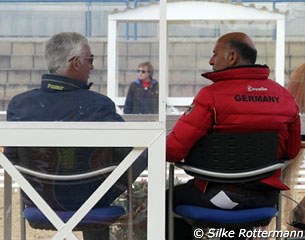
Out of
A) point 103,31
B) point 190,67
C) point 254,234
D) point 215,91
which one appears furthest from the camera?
point 190,67

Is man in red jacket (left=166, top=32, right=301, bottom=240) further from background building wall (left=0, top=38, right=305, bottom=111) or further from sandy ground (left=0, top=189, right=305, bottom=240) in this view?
sandy ground (left=0, top=189, right=305, bottom=240)

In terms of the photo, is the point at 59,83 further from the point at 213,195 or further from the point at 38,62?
the point at 213,195

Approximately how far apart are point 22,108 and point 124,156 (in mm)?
459

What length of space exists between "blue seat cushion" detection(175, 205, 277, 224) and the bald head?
0.68m

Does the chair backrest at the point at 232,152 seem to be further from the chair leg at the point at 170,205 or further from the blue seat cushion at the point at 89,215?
the blue seat cushion at the point at 89,215

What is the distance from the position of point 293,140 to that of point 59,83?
1180mm

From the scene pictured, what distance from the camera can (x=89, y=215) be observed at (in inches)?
130

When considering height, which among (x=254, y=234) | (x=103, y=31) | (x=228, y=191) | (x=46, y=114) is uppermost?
(x=103, y=31)

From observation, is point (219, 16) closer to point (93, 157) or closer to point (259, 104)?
point (259, 104)

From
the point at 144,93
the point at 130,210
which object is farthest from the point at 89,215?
the point at 144,93

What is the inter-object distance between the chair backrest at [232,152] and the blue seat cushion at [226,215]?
19 centimetres

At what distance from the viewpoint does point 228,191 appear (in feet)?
11.4

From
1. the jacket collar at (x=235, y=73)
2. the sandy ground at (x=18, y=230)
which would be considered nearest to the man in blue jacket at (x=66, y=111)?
the sandy ground at (x=18, y=230)

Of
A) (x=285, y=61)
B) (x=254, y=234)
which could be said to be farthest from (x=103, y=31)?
(x=285, y=61)
